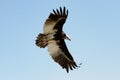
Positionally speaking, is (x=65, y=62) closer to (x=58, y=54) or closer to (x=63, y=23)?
(x=58, y=54)

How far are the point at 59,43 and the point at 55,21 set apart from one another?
1.06 meters

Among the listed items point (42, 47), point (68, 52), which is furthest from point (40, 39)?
point (68, 52)

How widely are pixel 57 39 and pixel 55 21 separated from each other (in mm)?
855

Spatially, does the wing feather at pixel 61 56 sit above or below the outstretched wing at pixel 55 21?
below

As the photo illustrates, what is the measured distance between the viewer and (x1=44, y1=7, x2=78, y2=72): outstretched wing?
19172 mm

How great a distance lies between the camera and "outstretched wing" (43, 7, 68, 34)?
63.2 feet

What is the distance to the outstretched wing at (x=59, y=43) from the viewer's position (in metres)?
19.2

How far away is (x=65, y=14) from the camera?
1983cm

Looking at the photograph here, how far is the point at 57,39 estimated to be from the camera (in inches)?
772

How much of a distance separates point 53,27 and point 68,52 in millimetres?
1372

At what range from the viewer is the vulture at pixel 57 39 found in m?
19.0

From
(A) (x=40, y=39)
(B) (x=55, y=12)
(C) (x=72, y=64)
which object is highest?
(B) (x=55, y=12)

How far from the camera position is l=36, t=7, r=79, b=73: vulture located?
62.3ft

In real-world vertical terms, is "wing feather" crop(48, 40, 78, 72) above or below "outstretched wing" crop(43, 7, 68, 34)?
below
